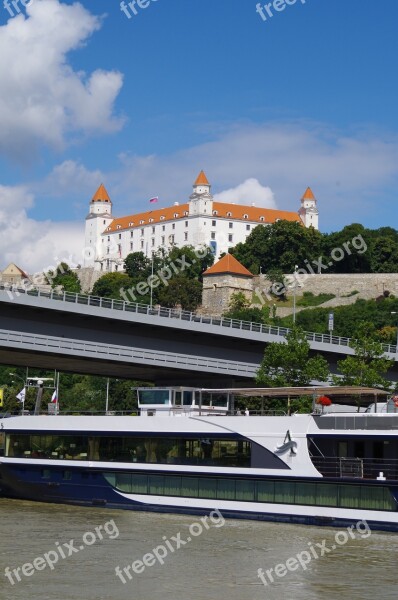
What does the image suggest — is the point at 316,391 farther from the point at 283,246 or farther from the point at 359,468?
the point at 283,246

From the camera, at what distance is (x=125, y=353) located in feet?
174

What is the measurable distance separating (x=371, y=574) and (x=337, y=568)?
3.56 feet

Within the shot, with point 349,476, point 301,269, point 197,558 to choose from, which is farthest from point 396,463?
point 301,269

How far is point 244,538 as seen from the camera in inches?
1133

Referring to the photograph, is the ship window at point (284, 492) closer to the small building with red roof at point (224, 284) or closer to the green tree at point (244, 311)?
the green tree at point (244, 311)

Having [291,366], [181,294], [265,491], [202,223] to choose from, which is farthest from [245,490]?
[202,223]

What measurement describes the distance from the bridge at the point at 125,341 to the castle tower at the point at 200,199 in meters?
128

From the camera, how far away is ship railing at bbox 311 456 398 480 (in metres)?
30.8

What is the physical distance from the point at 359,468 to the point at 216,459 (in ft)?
16.4

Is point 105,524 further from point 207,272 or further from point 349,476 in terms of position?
point 207,272

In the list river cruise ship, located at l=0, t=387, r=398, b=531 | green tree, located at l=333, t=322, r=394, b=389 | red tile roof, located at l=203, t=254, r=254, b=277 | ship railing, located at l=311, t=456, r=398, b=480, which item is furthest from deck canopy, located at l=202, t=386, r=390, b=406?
red tile roof, located at l=203, t=254, r=254, b=277

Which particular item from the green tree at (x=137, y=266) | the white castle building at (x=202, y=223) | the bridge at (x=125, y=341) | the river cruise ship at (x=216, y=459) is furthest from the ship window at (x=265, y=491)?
the white castle building at (x=202, y=223)

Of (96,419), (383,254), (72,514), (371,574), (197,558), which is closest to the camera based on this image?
(371,574)

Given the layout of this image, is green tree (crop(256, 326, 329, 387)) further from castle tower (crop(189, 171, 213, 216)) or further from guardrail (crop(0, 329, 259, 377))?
castle tower (crop(189, 171, 213, 216))
